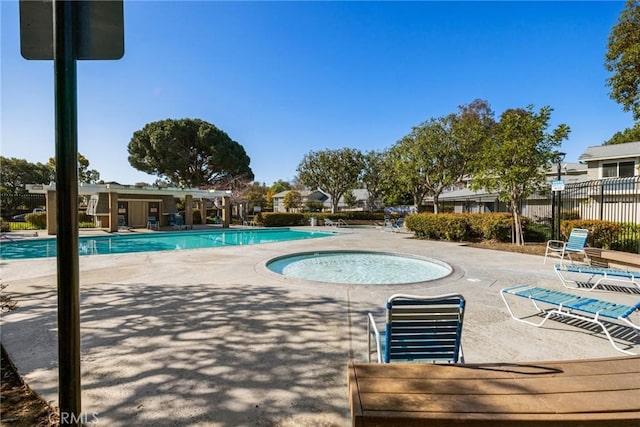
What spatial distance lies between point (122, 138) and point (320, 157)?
20.9m

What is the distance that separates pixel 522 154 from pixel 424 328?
11.4m

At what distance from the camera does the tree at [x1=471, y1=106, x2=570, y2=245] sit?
11.2 meters

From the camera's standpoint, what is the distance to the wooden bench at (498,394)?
1428 millimetres

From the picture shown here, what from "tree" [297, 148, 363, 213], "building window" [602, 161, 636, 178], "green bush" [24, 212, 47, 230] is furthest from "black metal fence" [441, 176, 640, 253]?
"green bush" [24, 212, 47, 230]

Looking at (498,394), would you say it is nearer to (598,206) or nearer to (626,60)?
(626,60)

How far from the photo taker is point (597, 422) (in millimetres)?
1421

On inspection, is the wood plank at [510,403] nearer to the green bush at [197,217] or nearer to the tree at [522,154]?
the tree at [522,154]

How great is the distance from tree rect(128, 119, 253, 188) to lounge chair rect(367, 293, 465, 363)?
31.9 m

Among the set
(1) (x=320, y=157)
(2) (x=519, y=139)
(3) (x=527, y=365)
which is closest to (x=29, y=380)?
(3) (x=527, y=365)

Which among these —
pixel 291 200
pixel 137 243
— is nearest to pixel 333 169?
pixel 291 200

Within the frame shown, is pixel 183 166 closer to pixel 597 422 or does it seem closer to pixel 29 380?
pixel 29 380

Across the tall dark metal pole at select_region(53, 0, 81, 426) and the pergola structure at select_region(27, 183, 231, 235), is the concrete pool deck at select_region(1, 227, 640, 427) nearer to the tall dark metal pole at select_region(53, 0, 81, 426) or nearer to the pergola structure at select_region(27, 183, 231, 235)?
the tall dark metal pole at select_region(53, 0, 81, 426)

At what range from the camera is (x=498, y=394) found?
5.29ft

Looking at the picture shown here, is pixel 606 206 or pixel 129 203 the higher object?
pixel 129 203
